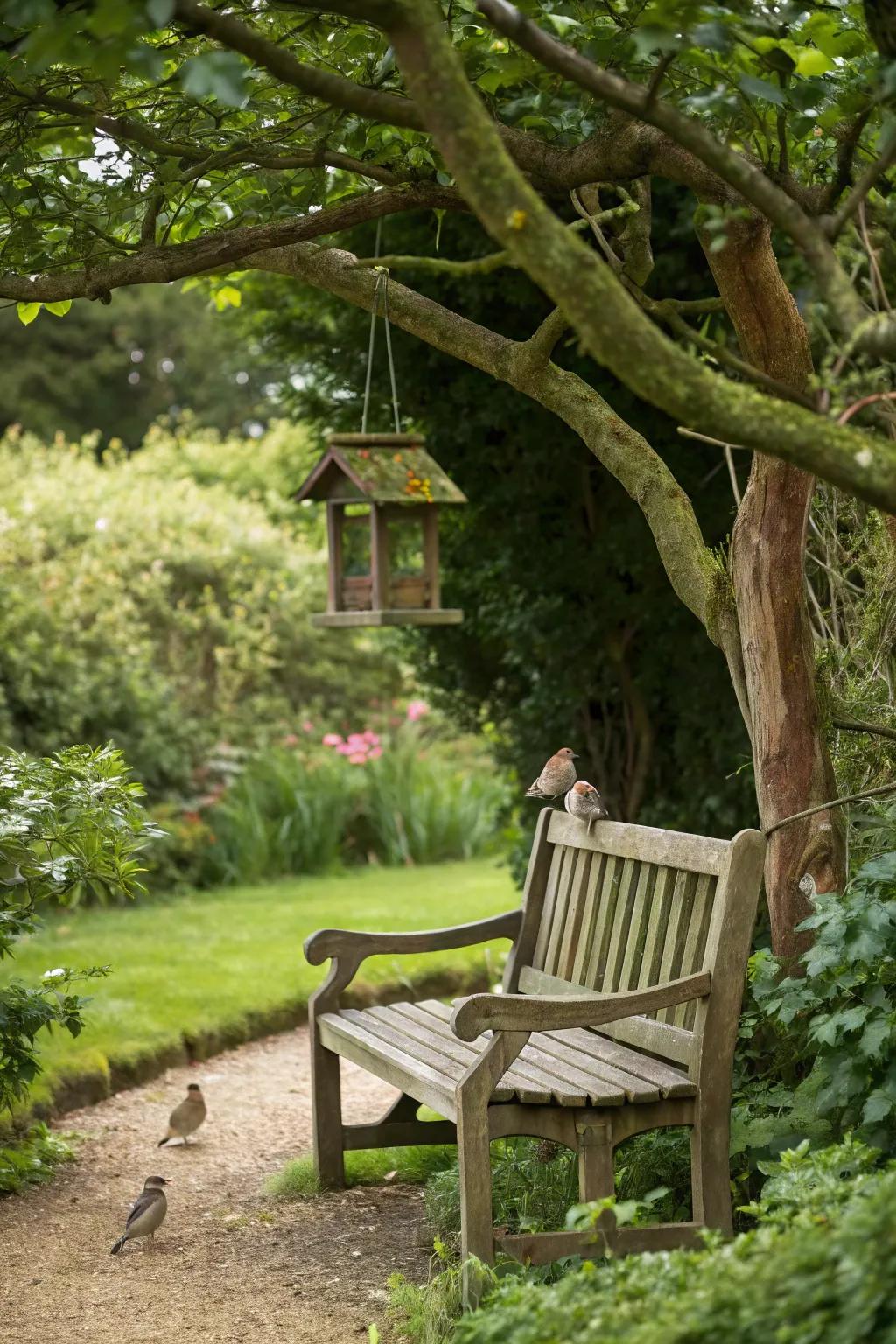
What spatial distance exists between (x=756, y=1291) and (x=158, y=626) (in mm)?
10762

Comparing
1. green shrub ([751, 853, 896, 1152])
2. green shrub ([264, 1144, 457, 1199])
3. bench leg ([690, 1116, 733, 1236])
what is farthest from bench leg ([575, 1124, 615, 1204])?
green shrub ([264, 1144, 457, 1199])

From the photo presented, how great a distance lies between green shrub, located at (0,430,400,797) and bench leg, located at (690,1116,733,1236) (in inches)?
248

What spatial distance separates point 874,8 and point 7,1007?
4.04 metres

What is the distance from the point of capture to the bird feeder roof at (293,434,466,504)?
522 cm

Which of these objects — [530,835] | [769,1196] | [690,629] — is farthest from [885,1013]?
[530,835]

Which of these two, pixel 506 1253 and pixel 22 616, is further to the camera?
pixel 22 616

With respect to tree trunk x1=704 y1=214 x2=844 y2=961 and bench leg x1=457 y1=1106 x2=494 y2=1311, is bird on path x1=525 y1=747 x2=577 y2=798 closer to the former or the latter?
tree trunk x1=704 y1=214 x2=844 y2=961

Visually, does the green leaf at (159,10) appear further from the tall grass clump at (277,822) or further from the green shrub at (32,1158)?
the tall grass clump at (277,822)

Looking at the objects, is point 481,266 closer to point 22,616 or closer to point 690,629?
point 690,629

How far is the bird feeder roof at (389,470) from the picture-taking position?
5.22m

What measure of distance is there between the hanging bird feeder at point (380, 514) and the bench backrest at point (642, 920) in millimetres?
994

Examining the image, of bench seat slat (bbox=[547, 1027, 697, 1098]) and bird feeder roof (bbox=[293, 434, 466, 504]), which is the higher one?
bird feeder roof (bbox=[293, 434, 466, 504])

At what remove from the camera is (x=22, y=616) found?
10.6 meters

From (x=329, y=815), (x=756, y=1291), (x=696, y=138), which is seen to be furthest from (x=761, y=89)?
(x=329, y=815)
